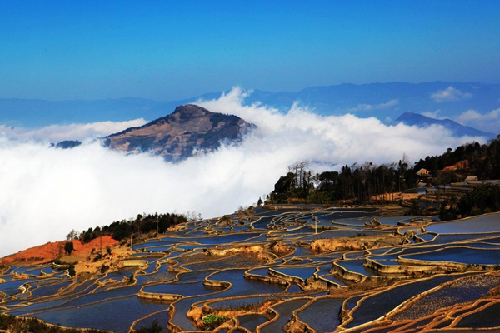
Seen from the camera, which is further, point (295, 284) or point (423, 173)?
point (423, 173)

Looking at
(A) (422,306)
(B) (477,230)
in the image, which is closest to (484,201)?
(B) (477,230)

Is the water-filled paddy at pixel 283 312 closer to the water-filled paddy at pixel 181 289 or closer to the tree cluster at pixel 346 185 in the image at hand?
the water-filled paddy at pixel 181 289

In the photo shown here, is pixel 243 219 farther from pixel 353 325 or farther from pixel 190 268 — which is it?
pixel 353 325

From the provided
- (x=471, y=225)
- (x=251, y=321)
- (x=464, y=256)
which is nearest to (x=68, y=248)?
(x=471, y=225)

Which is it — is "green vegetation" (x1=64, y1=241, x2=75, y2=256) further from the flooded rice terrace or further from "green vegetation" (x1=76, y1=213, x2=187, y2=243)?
"green vegetation" (x1=76, y1=213, x2=187, y2=243)

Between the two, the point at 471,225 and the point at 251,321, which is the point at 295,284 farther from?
the point at 471,225

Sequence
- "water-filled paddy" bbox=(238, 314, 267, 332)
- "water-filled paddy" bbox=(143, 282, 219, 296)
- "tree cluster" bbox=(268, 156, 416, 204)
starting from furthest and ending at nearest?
"tree cluster" bbox=(268, 156, 416, 204)
"water-filled paddy" bbox=(143, 282, 219, 296)
"water-filled paddy" bbox=(238, 314, 267, 332)

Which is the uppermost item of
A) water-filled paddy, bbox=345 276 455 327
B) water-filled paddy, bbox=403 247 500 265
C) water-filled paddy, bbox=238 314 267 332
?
water-filled paddy, bbox=403 247 500 265

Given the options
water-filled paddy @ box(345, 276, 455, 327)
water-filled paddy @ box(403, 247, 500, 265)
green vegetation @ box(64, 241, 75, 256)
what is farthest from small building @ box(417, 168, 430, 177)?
water-filled paddy @ box(345, 276, 455, 327)
